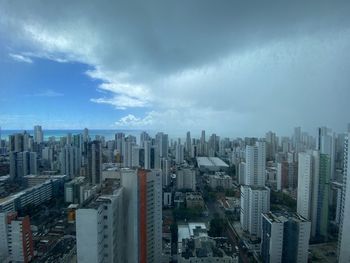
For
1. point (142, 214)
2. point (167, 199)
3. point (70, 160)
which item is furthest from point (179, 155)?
point (142, 214)

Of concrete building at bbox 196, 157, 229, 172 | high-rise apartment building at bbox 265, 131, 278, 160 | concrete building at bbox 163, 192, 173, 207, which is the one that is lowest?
concrete building at bbox 163, 192, 173, 207

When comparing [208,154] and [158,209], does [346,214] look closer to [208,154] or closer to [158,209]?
[158,209]

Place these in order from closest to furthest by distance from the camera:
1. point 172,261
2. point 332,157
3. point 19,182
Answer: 1. point 172,261
2. point 332,157
3. point 19,182

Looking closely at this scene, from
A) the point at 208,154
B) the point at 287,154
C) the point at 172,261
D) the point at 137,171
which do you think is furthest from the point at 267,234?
the point at 208,154

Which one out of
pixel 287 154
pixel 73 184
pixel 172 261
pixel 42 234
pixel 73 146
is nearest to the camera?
pixel 172 261

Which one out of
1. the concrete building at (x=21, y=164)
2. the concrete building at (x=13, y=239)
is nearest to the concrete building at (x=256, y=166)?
the concrete building at (x=13, y=239)

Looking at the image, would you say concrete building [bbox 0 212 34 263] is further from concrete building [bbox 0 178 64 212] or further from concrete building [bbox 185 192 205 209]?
concrete building [bbox 185 192 205 209]

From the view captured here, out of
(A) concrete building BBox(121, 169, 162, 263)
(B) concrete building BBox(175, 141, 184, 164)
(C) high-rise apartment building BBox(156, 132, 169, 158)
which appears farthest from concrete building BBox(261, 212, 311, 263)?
(B) concrete building BBox(175, 141, 184, 164)

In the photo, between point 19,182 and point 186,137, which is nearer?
point 19,182
